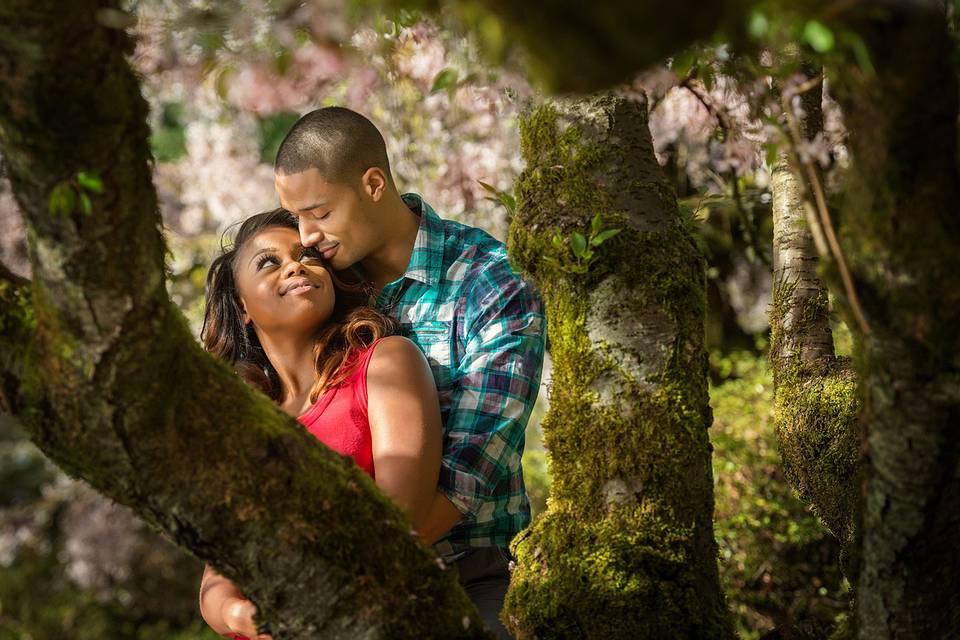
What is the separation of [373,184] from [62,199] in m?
1.68

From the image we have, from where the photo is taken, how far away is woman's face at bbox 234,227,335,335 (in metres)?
2.51

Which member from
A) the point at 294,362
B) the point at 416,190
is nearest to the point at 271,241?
the point at 294,362

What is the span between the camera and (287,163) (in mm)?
2871

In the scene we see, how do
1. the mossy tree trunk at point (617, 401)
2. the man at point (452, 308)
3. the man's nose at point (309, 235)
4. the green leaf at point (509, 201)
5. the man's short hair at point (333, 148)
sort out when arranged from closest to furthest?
the mossy tree trunk at point (617, 401) < the green leaf at point (509, 201) < the man at point (452, 308) < the man's nose at point (309, 235) < the man's short hair at point (333, 148)

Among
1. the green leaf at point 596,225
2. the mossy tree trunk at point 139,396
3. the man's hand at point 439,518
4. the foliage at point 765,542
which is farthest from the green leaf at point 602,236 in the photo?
the foliage at point 765,542

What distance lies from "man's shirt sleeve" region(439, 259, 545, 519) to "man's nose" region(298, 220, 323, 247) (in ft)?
1.53

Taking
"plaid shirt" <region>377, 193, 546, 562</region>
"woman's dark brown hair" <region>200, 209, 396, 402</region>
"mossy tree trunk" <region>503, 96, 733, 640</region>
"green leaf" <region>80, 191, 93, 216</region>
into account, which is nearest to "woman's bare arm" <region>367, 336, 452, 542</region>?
"plaid shirt" <region>377, 193, 546, 562</region>

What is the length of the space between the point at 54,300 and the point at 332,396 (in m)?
1.15

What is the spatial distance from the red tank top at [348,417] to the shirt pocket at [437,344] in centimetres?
21

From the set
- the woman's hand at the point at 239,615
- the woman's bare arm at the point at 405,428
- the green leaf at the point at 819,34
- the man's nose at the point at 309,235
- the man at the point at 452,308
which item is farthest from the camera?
the man's nose at the point at 309,235

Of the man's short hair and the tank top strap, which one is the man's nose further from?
the tank top strap

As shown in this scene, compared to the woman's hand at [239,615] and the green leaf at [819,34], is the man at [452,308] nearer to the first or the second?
the woman's hand at [239,615]

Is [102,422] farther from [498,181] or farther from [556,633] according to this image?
[498,181]

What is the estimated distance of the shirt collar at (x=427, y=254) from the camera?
2.70m
